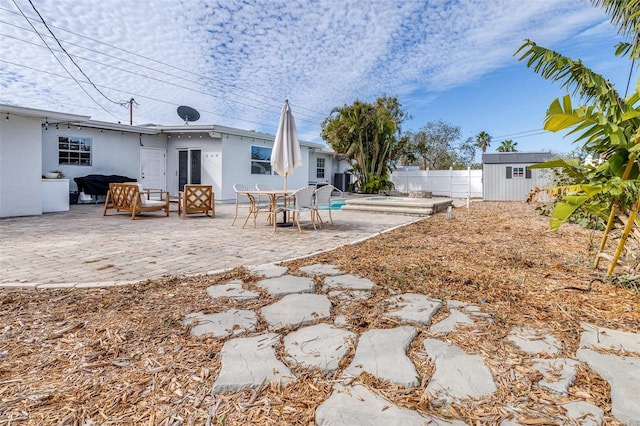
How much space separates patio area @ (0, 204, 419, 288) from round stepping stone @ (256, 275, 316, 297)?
81 cm

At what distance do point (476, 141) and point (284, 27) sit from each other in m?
29.1

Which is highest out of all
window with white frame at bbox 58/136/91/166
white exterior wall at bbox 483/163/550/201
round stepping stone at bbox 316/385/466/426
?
window with white frame at bbox 58/136/91/166

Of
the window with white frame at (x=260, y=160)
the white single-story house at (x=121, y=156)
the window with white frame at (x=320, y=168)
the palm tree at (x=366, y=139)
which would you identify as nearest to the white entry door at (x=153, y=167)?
the white single-story house at (x=121, y=156)

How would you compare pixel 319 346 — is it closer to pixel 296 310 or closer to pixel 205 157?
pixel 296 310

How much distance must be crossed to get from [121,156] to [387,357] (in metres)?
13.6

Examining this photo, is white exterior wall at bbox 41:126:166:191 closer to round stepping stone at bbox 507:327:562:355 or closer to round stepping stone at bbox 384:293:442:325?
round stepping stone at bbox 384:293:442:325

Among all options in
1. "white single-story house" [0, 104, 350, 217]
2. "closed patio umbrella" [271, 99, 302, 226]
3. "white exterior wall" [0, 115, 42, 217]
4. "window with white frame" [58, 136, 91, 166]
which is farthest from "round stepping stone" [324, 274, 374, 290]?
"window with white frame" [58, 136, 91, 166]

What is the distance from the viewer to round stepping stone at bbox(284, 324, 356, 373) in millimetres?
1712

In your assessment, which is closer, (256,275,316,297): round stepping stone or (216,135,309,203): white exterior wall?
(256,275,316,297): round stepping stone

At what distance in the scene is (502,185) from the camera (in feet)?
53.8

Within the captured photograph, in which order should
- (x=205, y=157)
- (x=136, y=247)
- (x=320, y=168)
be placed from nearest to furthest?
(x=136, y=247), (x=205, y=157), (x=320, y=168)

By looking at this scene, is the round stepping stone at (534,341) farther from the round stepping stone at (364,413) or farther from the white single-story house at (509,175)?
the white single-story house at (509,175)

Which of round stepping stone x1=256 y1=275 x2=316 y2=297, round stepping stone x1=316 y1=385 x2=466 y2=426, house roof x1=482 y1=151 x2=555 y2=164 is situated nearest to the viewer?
round stepping stone x1=316 y1=385 x2=466 y2=426

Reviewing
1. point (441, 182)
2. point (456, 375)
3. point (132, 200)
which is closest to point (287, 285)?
point (456, 375)
